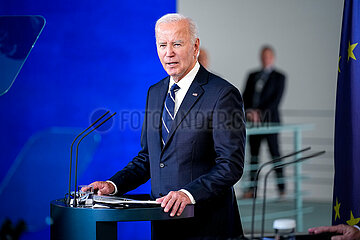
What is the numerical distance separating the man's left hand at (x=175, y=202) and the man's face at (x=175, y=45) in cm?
47

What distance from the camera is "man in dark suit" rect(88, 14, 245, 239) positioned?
1.88 m

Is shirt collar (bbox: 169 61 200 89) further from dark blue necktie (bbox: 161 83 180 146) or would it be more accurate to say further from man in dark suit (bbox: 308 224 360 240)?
man in dark suit (bbox: 308 224 360 240)

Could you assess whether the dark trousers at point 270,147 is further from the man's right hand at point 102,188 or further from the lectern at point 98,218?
the lectern at point 98,218

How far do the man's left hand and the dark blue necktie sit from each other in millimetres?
303

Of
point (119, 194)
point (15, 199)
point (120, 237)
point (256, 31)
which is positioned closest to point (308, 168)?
point (256, 31)

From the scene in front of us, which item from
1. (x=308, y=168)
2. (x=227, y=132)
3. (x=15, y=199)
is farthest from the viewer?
(x=308, y=168)

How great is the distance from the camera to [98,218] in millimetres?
1680

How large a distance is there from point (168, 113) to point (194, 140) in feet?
0.52

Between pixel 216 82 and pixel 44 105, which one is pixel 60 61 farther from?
pixel 216 82

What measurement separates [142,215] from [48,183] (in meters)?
1.67

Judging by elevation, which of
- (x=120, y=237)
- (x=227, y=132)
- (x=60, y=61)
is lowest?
(x=120, y=237)

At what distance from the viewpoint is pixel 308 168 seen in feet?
21.2

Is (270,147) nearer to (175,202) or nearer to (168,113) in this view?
(168,113)

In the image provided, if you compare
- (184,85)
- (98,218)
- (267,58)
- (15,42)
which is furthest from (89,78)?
(267,58)
